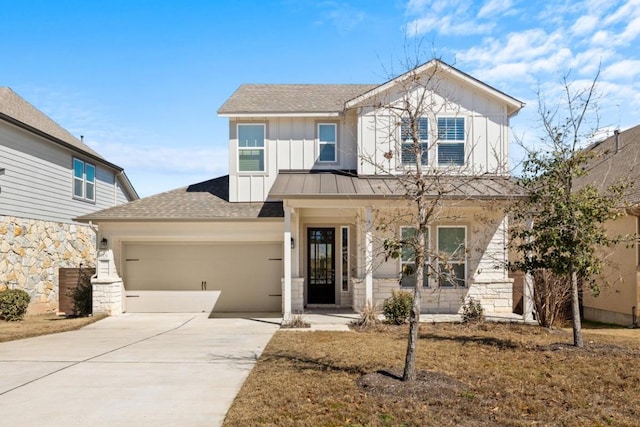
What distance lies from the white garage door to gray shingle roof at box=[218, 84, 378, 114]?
4.13 meters

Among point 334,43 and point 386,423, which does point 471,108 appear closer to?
point 334,43

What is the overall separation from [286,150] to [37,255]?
8.76 meters

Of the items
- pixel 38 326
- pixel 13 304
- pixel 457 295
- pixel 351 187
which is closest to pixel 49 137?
pixel 13 304

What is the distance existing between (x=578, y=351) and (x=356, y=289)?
602 cm

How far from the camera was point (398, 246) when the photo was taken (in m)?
6.27

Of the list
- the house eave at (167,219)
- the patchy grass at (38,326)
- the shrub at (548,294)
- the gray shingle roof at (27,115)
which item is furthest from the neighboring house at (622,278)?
the gray shingle roof at (27,115)

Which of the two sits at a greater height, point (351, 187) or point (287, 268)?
point (351, 187)

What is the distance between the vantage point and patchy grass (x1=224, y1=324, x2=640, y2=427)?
514 centimetres

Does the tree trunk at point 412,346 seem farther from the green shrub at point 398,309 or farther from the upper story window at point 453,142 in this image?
the upper story window at point 453,142

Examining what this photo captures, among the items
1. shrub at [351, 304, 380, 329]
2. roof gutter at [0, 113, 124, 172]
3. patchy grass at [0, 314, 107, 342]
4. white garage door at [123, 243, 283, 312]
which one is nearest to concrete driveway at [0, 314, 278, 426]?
patchy grass at [0, 314, 107, 342]

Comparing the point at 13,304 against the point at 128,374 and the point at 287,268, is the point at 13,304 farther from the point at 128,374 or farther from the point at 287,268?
the point at 128,374

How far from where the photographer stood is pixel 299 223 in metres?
13.9

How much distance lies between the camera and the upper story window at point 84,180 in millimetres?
17406

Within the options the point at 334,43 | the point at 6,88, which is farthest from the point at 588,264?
the point at 6,88
